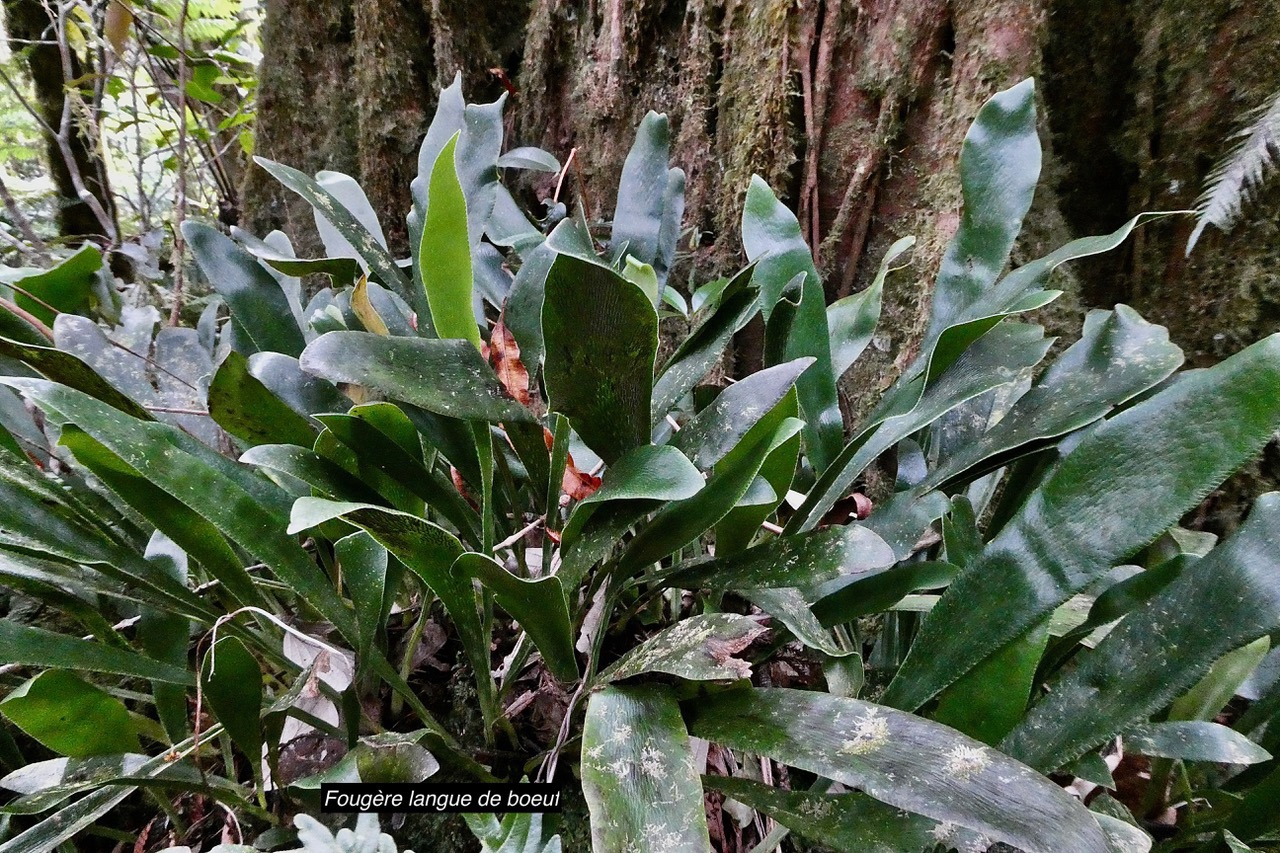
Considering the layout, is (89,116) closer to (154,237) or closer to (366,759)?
(154,237)

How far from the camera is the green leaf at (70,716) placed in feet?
1.51

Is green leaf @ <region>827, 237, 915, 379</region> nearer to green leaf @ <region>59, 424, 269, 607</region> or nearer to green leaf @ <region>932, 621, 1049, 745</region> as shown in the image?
green leaf @ <region>932, 621, 1049, 745</region>

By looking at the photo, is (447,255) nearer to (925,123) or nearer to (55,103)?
(925,123)

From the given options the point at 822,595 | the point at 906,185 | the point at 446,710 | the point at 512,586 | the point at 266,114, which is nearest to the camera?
the point at 512,586

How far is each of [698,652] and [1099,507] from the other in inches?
12.0

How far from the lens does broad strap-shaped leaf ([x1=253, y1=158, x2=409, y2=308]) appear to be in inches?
23.8

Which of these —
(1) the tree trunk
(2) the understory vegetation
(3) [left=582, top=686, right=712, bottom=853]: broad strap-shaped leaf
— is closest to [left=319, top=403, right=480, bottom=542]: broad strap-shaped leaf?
(2) the understory vegetation

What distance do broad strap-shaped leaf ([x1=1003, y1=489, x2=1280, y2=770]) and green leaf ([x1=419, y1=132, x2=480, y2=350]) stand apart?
1.68 feet

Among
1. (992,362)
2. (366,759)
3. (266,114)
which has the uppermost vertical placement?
(266,114)

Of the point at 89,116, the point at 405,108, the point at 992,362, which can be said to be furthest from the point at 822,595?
the point at 89,116

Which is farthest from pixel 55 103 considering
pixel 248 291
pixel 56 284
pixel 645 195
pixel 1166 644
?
pixel 1166 644

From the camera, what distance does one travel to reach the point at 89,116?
6.61 ft

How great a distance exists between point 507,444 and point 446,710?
0.98ft

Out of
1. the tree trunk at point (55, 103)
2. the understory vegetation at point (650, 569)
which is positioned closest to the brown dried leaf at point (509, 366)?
the understory vegetation at point (650, 569)
